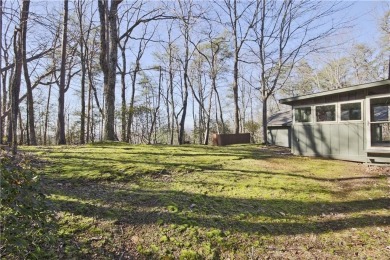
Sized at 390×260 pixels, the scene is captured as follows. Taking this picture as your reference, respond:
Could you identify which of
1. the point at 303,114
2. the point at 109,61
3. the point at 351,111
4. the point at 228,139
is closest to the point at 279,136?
the point at 228,139

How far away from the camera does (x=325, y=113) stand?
906 cm

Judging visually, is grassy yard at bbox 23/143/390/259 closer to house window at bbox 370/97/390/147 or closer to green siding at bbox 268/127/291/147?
house window at bbox 370/97/390/147

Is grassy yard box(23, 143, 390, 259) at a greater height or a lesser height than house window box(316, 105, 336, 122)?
lesser

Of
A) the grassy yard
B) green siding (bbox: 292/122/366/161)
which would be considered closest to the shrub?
the grassy yard

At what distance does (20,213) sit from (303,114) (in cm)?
1004

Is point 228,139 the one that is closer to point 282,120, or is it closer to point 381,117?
point 282,120

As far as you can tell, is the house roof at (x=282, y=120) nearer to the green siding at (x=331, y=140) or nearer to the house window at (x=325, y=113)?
the green siding at (x=331, y=140)

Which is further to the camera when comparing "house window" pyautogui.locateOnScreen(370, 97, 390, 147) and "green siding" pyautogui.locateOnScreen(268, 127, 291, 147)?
"green siding" pyautogui.locateOnScreen(268, 127, 291, 147)

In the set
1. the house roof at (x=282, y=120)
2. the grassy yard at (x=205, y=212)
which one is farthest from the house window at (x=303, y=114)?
the house roof at (x=282, y=120)

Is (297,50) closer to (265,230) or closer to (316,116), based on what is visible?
(316,116)

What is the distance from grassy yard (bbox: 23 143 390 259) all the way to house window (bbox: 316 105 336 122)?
3766 millimetres

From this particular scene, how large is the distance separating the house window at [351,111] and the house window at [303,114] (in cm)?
140

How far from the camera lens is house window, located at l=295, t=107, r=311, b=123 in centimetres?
976

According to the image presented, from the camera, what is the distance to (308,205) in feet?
12.9
